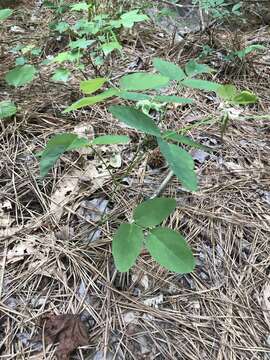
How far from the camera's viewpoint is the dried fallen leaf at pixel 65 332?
1.15m

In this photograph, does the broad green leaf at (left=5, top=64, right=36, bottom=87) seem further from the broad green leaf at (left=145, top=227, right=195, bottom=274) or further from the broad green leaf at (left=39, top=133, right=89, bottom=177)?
the broad green leaf at (left=145, top=227, right=195, bottom=274)

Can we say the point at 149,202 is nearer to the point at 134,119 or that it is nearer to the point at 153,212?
the point at 153,212

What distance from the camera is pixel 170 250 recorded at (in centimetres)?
112

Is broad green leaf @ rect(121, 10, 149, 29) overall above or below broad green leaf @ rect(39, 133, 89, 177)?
above

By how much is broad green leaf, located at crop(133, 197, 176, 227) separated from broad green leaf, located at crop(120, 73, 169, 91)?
34 centimetres

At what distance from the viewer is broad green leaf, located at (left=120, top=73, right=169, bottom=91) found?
3.93 ft

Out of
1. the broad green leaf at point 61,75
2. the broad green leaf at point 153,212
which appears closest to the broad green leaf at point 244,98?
the broad green leaf at point 153,212

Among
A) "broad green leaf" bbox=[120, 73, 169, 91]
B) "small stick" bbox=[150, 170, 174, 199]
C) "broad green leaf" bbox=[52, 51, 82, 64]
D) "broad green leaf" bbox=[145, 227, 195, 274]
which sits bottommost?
"small stick" bbox=[150, 170, 174, 199]

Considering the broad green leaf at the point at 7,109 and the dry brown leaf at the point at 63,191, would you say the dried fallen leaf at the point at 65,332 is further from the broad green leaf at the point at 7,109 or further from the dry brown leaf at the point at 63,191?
the broad green leaf at the point at 7,109

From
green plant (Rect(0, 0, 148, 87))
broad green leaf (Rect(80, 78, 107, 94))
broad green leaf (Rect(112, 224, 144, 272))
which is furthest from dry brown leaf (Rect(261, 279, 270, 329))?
green plant (Rect(0, 0, 148, 87))

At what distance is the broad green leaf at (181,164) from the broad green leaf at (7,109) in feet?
2.99

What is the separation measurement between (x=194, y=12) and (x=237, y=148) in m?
1.53

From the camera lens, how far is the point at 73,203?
1.54 metres

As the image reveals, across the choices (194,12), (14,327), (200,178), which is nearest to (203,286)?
(200,178)
